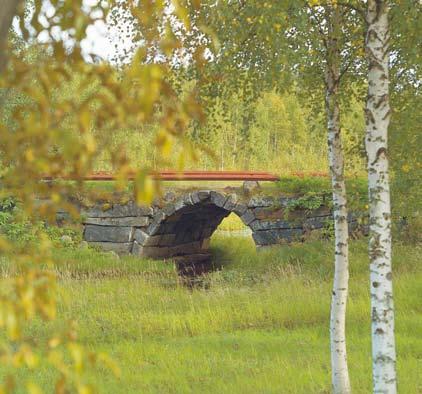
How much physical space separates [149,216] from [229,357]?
37.3 ft

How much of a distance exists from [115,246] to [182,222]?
2697 millimetres

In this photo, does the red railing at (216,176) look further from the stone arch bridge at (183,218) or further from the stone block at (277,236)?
the stone block at (277,236)

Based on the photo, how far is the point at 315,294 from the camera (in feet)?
41.5

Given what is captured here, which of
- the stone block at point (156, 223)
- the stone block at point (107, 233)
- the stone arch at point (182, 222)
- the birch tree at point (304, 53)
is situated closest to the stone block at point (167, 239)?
the stone arch at point (182, 222)

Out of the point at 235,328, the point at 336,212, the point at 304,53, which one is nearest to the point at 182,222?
the point at 235,328

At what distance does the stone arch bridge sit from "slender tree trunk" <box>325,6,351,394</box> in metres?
11.3

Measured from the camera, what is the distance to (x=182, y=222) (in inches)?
878

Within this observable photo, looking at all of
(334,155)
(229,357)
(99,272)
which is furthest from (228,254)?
(334,155)

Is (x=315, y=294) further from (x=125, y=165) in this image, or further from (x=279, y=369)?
(x=125, y=165)

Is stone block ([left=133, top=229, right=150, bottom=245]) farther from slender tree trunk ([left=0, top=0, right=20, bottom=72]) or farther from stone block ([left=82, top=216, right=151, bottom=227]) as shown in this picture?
slender tree trunk ([left=0, top=0, right=20, bottom=72])

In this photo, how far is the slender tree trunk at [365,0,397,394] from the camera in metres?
5.54

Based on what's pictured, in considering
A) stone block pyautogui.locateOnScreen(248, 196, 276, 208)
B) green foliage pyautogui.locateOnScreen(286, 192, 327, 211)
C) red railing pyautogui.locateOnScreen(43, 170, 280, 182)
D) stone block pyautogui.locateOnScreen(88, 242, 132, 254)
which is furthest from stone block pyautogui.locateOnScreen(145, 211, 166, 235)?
green foliage pyautogui.locateOnScreen(286, 192, 327, 211)

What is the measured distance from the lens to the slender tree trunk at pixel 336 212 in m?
7.31

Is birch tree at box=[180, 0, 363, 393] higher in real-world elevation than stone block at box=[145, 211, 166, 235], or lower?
higher
